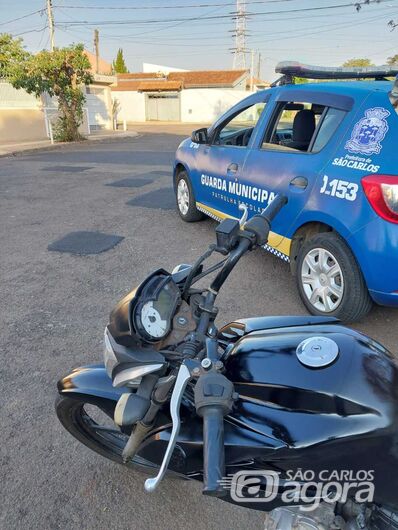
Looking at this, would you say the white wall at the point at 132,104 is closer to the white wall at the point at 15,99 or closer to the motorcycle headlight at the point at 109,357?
the white wall at the point at 15,99

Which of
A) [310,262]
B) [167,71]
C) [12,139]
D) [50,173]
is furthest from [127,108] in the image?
[310,262]

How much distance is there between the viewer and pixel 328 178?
341 cm

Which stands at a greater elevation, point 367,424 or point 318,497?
point 367,424

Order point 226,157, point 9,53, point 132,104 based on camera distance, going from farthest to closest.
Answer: point 132,104
point 9,53
point 226,157

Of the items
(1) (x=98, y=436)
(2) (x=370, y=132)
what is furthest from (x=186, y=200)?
(1) (x=98, y=436)

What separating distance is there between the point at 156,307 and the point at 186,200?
192 inches

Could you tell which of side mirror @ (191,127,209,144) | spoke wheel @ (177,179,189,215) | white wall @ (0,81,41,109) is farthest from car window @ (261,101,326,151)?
white wall @ (0,81,41,109)

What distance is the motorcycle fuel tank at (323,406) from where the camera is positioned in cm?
132

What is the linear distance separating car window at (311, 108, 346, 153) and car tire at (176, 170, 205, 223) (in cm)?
252

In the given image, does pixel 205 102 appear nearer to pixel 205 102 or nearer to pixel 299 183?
pixel 205 102

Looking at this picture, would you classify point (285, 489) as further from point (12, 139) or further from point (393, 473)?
point (12, 139)

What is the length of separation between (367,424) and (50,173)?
38.2 ft

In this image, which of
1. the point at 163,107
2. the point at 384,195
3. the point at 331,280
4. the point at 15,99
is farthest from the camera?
the point at 163,107

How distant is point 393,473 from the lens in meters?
1.32
